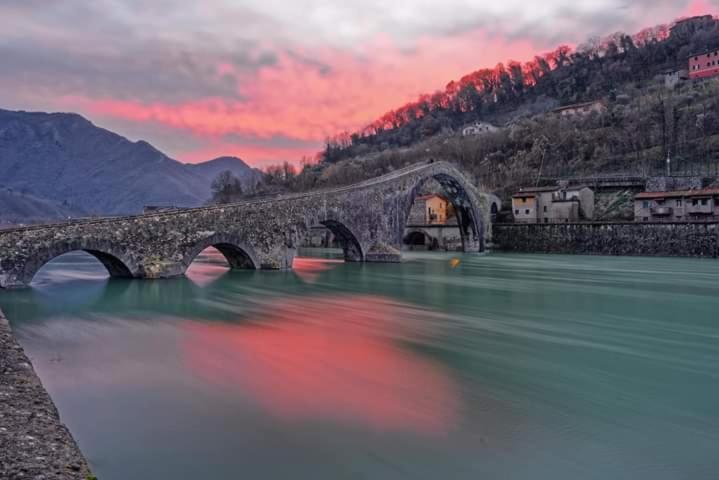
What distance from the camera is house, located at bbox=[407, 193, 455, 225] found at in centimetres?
5556

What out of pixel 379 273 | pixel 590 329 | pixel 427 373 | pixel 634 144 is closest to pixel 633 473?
pixel 427 373

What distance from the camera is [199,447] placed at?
5398 millimetres

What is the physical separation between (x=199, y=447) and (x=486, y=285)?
17124 millimetres

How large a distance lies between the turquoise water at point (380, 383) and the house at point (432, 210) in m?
38.7

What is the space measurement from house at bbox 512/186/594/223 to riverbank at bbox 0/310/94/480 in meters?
44.9

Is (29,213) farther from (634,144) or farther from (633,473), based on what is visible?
(633,473)

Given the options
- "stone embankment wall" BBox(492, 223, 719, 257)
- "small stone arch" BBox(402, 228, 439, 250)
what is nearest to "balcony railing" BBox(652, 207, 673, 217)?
"stone embankment wall" BBox(492, 223, 719, 257)

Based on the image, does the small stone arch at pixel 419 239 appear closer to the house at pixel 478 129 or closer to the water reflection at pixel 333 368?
the water reflection at pixel 333 368

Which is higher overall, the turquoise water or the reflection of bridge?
the reflection of bridge

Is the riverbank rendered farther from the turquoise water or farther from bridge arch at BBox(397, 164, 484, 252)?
bridge arch at BBox(397, 164, 484, 252)

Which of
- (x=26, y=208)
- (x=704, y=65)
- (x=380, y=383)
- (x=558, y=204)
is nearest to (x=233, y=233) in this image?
(x=380, y=383)

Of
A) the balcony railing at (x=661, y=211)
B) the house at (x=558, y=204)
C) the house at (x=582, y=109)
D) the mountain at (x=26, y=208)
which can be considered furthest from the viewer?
the mountain at (x=26, y=208)

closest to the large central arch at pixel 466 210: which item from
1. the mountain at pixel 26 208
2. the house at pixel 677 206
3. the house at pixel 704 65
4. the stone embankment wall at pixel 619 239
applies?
the stone embankment wall at pixel 619 239

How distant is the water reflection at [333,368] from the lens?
654cm
